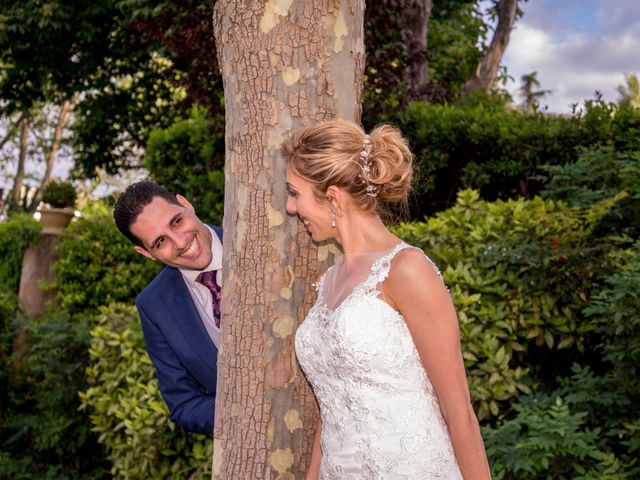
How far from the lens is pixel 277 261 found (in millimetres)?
3252

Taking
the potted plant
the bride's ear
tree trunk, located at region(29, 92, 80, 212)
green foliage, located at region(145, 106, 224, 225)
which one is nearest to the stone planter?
the potted plant

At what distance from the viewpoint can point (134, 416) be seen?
21.9 feet

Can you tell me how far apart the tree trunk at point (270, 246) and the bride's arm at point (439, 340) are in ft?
1.96

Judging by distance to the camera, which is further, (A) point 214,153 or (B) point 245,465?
(A) point 214,153

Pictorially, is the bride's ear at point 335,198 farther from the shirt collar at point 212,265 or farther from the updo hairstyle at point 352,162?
the shirt collar at point 212,265

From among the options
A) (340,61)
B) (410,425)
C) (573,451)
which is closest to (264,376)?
(410,425)

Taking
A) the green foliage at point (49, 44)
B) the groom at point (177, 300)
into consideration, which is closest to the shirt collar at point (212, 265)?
the groom at point (177, 300)

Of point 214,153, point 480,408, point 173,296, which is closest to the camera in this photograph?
point 173,296

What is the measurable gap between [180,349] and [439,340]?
1.59m

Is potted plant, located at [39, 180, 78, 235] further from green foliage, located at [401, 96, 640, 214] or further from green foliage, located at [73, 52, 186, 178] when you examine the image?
green foliage, located at [73, 52, 186, 178]

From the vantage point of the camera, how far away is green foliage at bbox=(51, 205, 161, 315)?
10.9m

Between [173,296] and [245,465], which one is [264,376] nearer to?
[245,465]

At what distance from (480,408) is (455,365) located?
2.52 meters

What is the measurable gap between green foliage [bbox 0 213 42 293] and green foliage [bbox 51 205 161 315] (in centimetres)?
68
